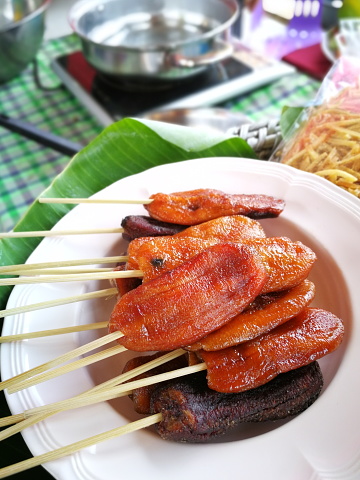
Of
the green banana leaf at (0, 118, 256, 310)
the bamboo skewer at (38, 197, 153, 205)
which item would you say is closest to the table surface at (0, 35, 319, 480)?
the green banana leaf at (0, 118, 256, 310)

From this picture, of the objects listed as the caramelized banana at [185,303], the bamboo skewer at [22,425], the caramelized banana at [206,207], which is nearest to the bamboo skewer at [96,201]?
the caramelized banana at [206,207]

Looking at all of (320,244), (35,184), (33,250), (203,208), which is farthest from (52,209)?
(35,184)

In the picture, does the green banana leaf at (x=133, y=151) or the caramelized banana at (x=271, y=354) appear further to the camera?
the green banana leaf at (x=133, y=151)

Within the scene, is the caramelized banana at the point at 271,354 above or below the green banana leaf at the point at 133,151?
below

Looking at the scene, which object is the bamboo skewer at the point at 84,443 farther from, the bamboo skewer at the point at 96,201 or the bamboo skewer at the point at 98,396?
the bamboo skewer at the point at 96,201

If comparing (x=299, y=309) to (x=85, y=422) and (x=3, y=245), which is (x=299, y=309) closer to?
(x=85, y=422)
